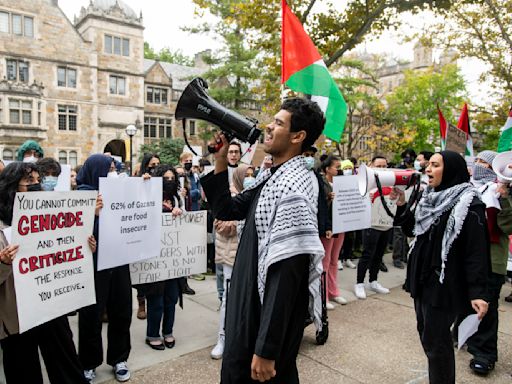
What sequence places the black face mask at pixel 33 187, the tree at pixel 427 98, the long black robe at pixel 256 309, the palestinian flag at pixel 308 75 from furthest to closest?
the tree at pixel 427 98, the palestinian flag at pixel 308 75, the black face mask at pixel 33 187, the long black robe at pixel 256 309

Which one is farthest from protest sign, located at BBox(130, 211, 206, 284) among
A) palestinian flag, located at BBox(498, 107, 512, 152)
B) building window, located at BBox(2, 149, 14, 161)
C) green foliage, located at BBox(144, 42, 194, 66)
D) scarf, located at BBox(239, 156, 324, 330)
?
green foliage, located at BBox(144, 42, 194, 66)

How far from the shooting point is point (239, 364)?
1.99 meters

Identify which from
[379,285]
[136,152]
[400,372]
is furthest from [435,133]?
[400,372]

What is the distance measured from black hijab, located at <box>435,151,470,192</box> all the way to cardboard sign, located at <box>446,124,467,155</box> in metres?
2.66

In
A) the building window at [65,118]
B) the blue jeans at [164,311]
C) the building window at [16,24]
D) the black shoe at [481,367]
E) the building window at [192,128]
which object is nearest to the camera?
the black shoe at [481,367]

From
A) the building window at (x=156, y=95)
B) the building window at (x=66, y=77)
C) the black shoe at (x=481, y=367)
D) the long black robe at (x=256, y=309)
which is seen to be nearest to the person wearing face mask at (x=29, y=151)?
the long black robe at (x=256, y=309)

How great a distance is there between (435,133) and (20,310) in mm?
37194

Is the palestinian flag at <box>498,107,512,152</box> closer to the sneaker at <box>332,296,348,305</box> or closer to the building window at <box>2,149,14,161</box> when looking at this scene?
the sneaker at <box>332,296,348,305</box>

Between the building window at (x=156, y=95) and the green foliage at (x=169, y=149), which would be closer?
the green foliage at (x=169, y=149)

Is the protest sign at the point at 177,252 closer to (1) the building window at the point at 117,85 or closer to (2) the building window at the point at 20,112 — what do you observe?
(2) the building window at the point at 20,112

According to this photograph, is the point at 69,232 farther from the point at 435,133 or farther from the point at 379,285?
the point at 435,133

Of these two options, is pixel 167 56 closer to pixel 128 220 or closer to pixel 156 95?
pixel 156 95

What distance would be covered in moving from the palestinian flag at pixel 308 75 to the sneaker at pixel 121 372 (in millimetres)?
3520

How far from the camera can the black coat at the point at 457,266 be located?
3.00m
